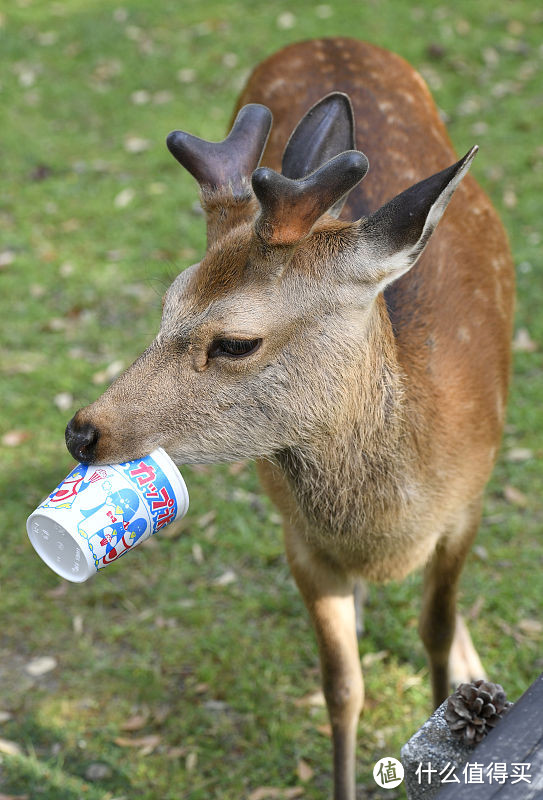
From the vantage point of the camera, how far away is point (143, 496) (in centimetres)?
229

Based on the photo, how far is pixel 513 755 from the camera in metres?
1.63

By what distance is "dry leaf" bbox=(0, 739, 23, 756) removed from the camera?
3.46m

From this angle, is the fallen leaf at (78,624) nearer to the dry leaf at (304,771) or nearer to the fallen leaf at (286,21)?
the dry leaf at (304,771)

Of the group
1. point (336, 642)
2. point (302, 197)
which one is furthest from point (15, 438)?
point (302, 197)

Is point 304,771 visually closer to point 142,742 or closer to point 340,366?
point 142,742

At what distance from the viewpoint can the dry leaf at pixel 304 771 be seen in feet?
11.0

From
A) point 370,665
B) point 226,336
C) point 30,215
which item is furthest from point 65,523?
point 30,215

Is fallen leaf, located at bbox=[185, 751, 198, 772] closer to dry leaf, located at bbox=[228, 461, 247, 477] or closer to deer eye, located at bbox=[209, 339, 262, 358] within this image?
dry leaf, located at bbox=[228, 461, 247, 477]

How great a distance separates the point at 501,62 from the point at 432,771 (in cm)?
749

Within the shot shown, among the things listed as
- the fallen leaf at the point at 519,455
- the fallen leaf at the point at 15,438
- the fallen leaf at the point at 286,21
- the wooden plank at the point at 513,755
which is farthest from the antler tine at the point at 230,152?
the fallen leaf at the point at 286,21

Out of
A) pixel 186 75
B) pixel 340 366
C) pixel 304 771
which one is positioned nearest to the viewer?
pixel 340 366

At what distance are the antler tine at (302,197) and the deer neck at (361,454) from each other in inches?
15.0

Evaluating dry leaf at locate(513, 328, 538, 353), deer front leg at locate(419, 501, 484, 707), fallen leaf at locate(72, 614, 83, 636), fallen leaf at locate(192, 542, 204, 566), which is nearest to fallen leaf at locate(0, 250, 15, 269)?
fallen leaf at locate(192, 542, 204, 566)

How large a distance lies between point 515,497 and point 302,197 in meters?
2.62
